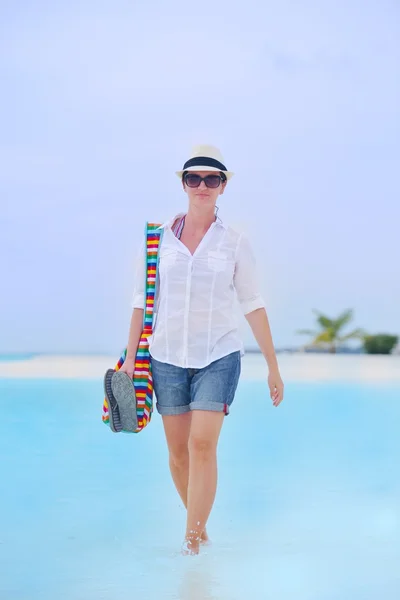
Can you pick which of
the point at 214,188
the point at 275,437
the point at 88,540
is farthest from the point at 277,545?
the point at 275,437

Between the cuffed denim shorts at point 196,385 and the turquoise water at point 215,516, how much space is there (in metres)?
0.64

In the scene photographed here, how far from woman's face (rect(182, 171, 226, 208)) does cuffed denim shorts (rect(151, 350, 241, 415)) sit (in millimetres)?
619

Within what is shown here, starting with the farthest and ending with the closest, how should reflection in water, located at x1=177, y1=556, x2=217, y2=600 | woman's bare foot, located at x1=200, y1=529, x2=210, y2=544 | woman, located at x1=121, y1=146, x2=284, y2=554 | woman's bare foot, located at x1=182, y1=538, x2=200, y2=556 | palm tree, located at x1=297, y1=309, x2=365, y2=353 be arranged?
palm tree, located at x1=297, y1=309, x2=365, y2=353 < woman's bare foot, located at x1=200, y1=529, x2=210, y2=544 < woman's bare foot, located at x1=182, y1=538, x2=200, y2=556 < woman, located at x1=121, y1=146, x2=284, y2=554 < reflection in water, located at x1=177, y1=556, x2=217, y2=600

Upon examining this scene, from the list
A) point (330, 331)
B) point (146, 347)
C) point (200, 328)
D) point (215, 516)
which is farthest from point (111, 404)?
point (330, 331)

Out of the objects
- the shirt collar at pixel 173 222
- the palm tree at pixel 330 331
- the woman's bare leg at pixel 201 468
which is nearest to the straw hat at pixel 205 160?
the shirt collar at pixel 173 222

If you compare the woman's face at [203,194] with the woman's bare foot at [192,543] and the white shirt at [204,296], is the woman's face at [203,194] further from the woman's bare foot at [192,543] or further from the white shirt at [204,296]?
the woman's bare foot at [192,543]

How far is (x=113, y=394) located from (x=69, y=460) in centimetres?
324

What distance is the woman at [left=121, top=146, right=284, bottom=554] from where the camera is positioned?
3885mm

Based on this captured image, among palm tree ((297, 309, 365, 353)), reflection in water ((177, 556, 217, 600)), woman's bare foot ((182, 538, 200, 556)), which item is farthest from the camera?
palm tree ((297, 309, 365, 353))

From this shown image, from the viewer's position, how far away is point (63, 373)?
18.3 meters

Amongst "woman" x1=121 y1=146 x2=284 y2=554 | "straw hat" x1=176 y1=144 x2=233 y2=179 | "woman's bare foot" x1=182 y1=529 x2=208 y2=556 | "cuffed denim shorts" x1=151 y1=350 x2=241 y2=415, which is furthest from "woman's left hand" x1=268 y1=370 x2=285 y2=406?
"straw hat" x1=176 y1=144 x2=233 y2=179

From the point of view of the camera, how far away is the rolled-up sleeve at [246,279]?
13.1ft

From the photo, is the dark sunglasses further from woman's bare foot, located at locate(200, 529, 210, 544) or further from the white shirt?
woman's bare foot, located at locate(200, 529, 210, 544)

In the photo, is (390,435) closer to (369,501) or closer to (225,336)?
(369,501)
